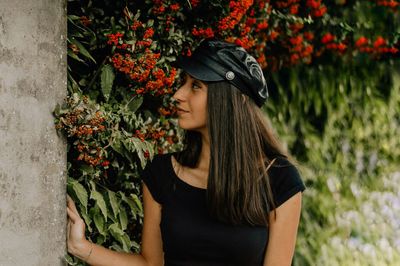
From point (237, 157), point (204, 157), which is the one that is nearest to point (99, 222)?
point (204, 157)

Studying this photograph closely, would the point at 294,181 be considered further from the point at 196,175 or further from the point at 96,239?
the point at 96,239

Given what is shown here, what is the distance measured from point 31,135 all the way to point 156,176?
591 millimetres

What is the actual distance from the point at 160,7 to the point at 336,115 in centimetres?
233

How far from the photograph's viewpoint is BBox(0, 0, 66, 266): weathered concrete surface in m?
2.29

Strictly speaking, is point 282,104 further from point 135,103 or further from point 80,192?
point 80,192

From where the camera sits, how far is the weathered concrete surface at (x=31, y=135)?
229cm

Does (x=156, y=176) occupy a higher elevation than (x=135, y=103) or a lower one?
lower

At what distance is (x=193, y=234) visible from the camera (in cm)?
267

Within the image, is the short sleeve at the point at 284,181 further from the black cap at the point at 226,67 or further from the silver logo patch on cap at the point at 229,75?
the silver logo patch on cap at the point at 229,75

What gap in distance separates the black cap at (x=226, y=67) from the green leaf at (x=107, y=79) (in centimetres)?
36

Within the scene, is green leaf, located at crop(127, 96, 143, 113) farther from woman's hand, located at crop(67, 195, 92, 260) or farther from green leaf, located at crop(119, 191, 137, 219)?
woman's hand, located at crop(67, 195, 92, 260)

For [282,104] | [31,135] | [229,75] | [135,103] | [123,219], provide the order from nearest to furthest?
[31,135] → [229,75] → [123,219] → [135,103] → [282,104]

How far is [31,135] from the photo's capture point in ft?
7.86

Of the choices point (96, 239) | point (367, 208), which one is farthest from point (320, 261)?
point (96, 239)
